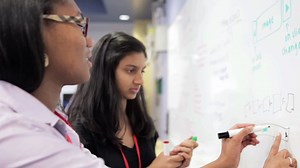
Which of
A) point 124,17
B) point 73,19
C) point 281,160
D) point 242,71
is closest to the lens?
point 73,19

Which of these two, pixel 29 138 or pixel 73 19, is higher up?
pixel 73 19

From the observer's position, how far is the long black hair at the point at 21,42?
550 mm

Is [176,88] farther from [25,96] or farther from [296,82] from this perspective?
[25,96]

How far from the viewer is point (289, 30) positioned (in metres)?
0.81

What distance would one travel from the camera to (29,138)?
50 cm

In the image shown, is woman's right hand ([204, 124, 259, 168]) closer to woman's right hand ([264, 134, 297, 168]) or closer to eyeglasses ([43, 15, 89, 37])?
woman's right hand ([264, 134, 297, 168])

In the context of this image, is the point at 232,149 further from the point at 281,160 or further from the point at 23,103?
the point at 23,103

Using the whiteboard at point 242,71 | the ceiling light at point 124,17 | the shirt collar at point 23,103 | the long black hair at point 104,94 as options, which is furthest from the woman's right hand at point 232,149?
the ceiling light at point 124,17

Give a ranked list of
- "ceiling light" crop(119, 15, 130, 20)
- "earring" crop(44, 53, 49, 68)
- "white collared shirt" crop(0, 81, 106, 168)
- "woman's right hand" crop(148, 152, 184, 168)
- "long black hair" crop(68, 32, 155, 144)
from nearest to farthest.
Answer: "white collared shirt" crop(0, 81, 106, 168)
"earring" crop(44, 53, 49, 68)
"woman's right hand" crop(148, 152, 184, 168)
"long black hair" crop(68, 32, 155, 144)
"ceiling light" crop(119, 15, 130, 20)

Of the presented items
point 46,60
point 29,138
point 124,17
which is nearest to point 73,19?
point 46,60

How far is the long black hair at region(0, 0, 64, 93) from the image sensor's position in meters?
0.55

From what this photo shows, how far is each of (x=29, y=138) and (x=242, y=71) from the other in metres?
0.80

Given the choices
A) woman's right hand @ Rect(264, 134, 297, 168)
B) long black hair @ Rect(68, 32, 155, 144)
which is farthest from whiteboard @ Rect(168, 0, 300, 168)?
long black hair @ Rect(68, 32, 155, 144)

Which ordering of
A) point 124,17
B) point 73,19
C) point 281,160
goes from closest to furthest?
point 73,19
point 281,160
point 124,17
